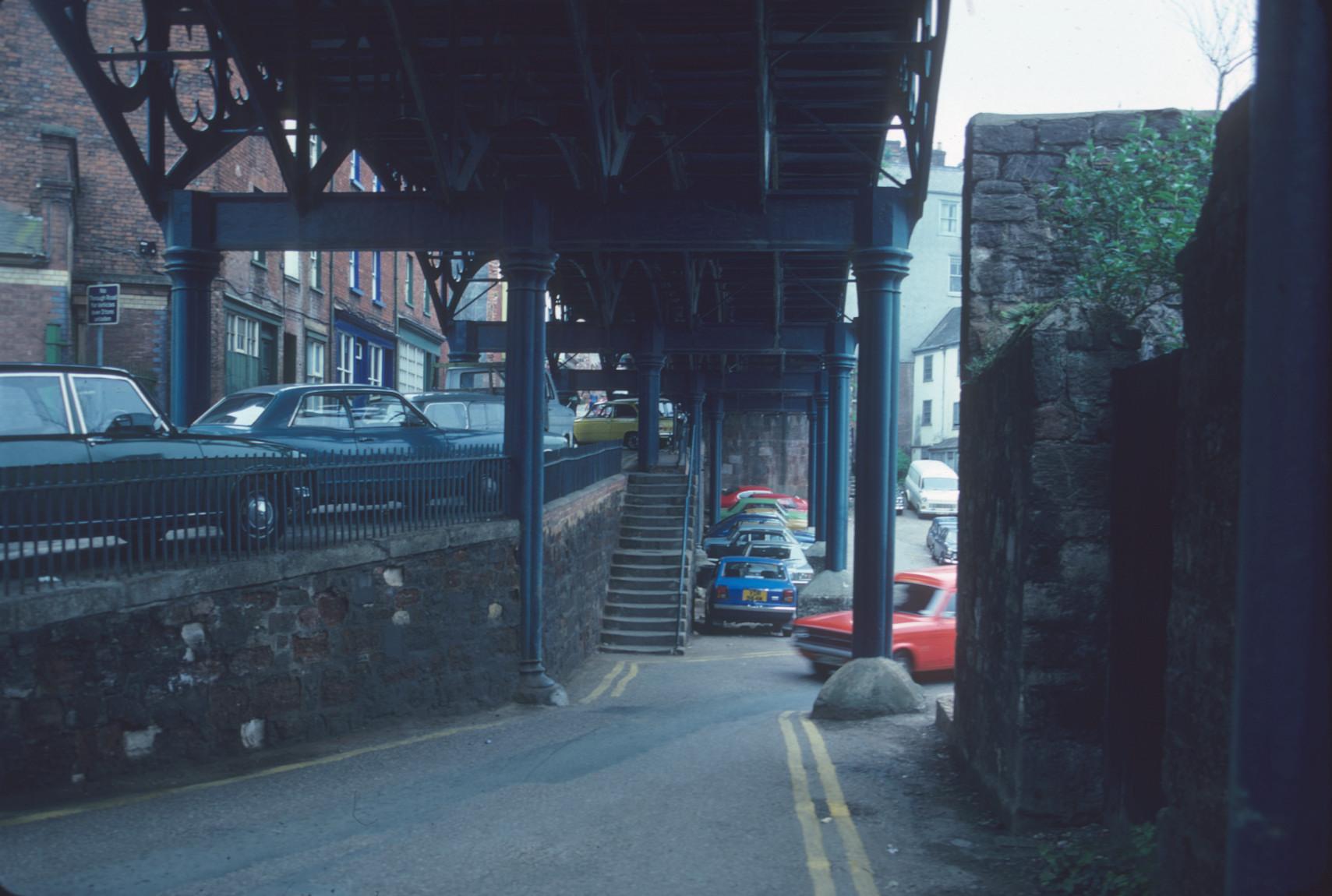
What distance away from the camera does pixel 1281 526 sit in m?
2.61

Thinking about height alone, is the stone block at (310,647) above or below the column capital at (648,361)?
below

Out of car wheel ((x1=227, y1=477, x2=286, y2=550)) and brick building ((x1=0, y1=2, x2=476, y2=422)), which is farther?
brick building ((x1=0, y1=2, x2=476, y2=422))

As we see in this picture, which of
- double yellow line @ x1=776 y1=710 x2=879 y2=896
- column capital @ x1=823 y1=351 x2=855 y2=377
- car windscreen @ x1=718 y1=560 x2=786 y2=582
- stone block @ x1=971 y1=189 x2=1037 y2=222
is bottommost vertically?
car windscreen @ x1=718 y1=560 x2=786 y2=582

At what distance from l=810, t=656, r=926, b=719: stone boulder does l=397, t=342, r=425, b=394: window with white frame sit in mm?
28220

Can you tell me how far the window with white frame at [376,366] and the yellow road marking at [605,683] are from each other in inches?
754

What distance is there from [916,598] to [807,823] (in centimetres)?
917

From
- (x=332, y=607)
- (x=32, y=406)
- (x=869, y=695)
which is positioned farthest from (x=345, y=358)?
(x=869, y=695)

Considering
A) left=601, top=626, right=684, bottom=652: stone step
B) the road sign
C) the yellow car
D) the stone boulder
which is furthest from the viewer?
the yellow car

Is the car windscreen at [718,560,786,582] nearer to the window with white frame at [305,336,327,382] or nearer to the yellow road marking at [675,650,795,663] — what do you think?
the yellow road marking at [675,650,795,663]

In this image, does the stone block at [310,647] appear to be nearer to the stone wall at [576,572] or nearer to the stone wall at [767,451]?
the stone wall at [576,572]

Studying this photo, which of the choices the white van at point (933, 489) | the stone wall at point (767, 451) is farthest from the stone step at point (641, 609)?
the stone wall at point (767, 451)

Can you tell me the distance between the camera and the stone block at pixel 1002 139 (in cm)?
817

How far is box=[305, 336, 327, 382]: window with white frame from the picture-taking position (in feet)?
95.7

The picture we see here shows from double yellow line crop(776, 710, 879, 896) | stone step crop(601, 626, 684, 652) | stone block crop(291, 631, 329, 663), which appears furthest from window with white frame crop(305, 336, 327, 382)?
double yellow line crop(776, 710, 879, 896)
